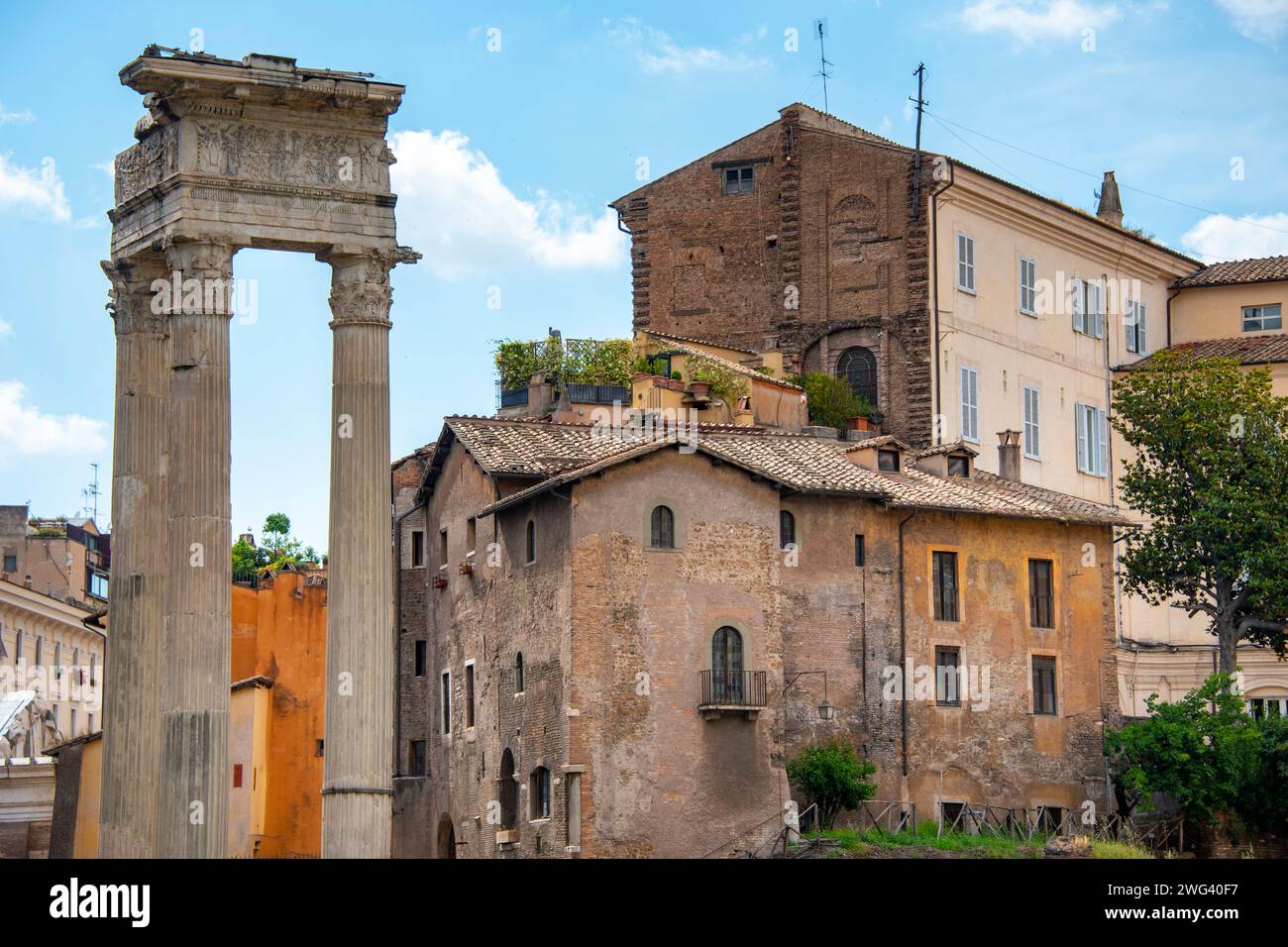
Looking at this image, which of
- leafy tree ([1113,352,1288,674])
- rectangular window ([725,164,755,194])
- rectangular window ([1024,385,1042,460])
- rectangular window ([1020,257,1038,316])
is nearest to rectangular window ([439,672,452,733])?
leafy tree ([1113,352,1288,674])

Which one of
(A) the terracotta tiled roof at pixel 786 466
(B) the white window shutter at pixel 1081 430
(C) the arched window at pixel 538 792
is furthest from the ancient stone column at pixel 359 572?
(B) the white window shutter at pixel 1081 430

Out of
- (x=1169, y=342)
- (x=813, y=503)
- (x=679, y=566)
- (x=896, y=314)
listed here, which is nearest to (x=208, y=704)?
(x=679, y=566)

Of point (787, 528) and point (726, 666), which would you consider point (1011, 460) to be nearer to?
point (787, 528)

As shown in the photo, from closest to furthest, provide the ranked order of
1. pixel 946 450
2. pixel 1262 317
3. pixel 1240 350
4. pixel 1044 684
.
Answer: pixel 1044 684 → pixel 946 450 → pixel 1240 350 → pixel 1262 317

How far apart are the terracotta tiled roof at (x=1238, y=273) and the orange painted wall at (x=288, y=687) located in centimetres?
3024

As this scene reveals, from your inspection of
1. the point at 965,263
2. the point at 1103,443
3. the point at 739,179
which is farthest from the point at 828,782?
the point at 739,179

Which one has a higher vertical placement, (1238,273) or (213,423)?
(1238,273)

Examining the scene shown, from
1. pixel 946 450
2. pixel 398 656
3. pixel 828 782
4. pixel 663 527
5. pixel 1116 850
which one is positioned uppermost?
pixel 946 450

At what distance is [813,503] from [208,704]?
2093 cm

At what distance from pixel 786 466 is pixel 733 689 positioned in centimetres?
607

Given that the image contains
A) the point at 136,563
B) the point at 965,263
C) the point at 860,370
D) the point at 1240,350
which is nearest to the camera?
the point at 136,563

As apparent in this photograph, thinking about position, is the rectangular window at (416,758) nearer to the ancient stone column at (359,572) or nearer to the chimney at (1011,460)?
the chimney at (1011,460)

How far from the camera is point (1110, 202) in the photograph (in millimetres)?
77438
